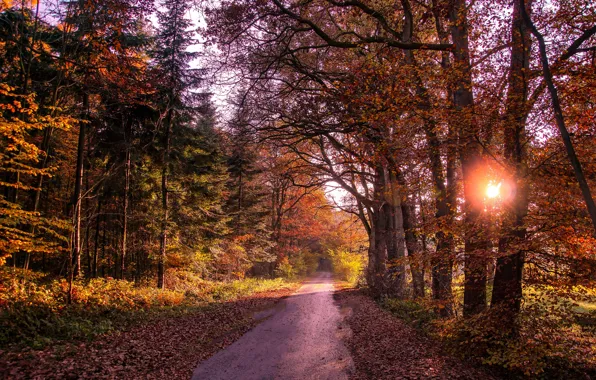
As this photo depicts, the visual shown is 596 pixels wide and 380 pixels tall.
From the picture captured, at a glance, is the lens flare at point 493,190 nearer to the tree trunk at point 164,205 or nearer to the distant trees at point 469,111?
the distant trees at point 469,111

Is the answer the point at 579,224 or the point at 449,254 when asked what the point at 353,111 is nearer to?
the point at 449,254

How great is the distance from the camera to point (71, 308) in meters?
8.69

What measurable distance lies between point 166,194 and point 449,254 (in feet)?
44.8

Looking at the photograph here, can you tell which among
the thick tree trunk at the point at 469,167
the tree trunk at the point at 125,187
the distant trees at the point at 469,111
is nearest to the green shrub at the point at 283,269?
the tree trunk at the point at 125,187

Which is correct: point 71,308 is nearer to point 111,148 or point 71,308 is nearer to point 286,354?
point 286,354

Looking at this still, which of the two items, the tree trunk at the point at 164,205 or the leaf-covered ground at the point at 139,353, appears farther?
the tree trunk at the point at 164,205

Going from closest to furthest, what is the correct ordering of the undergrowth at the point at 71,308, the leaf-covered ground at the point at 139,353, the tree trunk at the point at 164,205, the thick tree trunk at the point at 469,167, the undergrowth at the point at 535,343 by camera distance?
the undergrowth at the point at 535,343, the leaf-covered ground at the point at 139,353, the thick tree trunk at the point at 469,167, the undergrowth at the point at 71,308, the tree trunk at the point at 164,205

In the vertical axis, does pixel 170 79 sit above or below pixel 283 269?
above

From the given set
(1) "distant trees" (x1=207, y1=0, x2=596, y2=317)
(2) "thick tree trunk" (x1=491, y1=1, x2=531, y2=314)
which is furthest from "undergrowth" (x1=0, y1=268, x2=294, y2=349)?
(2) "thick tree trunk" (x1=491, y1=1, x2=531, y2=314)

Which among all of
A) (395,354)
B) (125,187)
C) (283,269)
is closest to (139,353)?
(395,354)

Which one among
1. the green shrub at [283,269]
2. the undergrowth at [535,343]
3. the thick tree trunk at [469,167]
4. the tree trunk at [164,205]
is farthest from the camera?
the green shrub at [283,269]

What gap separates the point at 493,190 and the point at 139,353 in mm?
8347

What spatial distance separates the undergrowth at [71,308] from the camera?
6.96 meters

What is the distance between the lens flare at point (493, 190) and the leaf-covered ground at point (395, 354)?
334 centimetres
